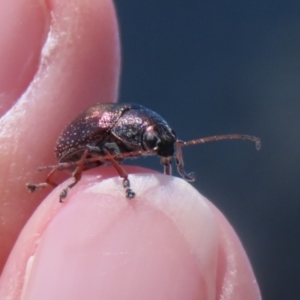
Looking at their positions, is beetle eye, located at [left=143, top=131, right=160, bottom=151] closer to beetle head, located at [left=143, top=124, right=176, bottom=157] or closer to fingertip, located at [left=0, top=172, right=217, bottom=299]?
beetle head, located at [left=143, top=124, right=176, bottom=157]

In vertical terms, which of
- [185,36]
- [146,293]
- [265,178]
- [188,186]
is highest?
[185,36]

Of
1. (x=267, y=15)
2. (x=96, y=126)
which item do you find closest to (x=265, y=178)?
(x=267, y=15)

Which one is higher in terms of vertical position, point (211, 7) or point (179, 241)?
point (211, 7)

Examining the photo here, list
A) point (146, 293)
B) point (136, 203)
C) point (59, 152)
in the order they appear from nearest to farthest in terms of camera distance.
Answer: point (146, 293), point (136, 203), point (59, 152)

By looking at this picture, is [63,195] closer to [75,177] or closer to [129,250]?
[75,177]

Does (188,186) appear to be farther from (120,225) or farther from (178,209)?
(120,225)

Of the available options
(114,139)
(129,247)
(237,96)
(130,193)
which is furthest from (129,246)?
(237,96)

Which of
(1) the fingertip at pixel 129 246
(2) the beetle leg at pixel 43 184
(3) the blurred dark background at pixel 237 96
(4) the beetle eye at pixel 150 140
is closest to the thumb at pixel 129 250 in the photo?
(1) the fingertip at pixel 129 246
